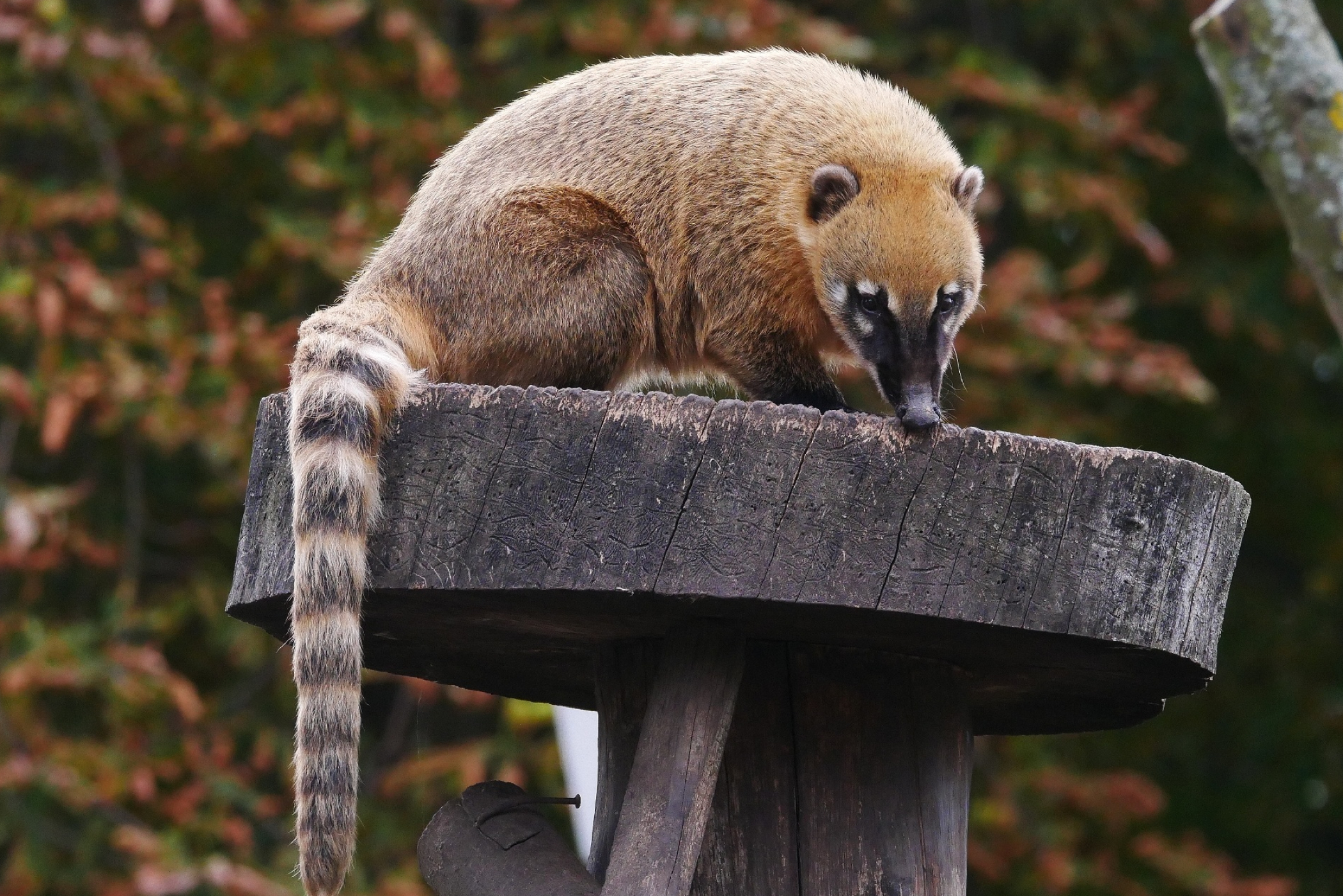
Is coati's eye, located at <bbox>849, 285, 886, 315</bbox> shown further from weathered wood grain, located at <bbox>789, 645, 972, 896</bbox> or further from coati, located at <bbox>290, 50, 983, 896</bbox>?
weathered wood grain, located at <bbox>789, 645, 972, 896</bbox>

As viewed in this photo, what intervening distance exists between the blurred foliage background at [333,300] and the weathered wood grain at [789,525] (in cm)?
367

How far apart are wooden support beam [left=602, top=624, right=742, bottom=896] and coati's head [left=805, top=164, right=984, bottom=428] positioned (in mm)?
900

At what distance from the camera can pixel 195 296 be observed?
8641 mm

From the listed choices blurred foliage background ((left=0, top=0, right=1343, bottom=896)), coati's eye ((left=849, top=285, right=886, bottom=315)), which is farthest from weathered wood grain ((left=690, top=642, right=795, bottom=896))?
blurred foliage background ((left=0, top=0, right=1343, bottom=896))

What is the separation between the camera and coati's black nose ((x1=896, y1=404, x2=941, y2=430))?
306 cm

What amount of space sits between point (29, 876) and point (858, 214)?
5796 mm

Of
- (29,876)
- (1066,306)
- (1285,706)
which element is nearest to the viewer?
(29,876)

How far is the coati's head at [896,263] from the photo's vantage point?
12.7 feet

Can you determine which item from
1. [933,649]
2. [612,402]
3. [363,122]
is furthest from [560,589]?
[363,122]

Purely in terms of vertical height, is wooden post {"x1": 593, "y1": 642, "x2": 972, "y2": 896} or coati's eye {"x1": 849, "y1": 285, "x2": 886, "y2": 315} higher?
coati's eye {"x1": 849, "y1": 285, "x2": 886, "y2": 315}

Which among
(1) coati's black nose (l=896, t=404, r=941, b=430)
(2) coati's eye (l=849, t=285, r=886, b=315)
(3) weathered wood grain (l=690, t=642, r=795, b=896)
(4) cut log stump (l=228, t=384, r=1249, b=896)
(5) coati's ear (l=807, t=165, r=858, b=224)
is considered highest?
(5) coati's ear (l=807, t=165, r=858, b=224)

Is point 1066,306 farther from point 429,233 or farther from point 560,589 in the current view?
point 560,589

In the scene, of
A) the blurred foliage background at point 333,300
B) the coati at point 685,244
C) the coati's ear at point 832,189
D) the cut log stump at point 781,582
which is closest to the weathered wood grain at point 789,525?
the cut log stump at point 781,582

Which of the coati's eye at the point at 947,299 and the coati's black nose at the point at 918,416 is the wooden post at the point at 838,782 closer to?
the coati's black nose at the point at 918,416
